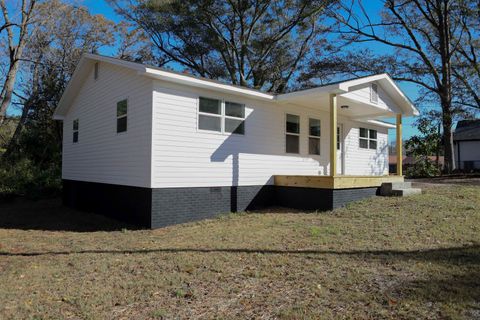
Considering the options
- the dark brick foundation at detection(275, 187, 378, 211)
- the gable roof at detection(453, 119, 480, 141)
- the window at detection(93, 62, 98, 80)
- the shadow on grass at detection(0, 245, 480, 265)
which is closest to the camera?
the shadow on grass at detection(0, 245, 480, 265)

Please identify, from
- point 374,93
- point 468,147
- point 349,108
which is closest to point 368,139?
point 349,108

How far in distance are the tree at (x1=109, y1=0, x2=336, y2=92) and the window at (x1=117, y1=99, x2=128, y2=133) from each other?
541 inches

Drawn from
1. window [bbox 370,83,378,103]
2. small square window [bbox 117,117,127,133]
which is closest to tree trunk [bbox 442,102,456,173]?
window [bbox 370,83,378,103]

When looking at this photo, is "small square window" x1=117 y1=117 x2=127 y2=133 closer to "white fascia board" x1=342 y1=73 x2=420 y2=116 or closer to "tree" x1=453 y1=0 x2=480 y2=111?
"white fascia board" x1=342 y1=73 x2=420 y2=116

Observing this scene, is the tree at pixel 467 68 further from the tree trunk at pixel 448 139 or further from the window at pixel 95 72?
the window at pixel 95 72

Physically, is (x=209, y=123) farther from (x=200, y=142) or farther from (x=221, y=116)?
(x=200, y=142)

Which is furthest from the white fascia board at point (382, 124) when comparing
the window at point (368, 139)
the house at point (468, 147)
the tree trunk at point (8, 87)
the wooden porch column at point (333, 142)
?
the house at point (468, 147)

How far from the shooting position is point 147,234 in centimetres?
779

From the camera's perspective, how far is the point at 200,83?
352 inches

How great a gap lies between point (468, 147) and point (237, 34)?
23834mm

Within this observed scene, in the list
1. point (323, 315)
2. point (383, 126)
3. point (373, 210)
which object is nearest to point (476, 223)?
point (373, 210)

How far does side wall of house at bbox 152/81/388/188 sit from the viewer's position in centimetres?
853

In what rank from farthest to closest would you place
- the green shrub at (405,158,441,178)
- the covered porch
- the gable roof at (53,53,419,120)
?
the green shrub at (405,158,441,178), the covered porch, the gable roof at (53,53,419,120)

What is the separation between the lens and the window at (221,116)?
932 cm
